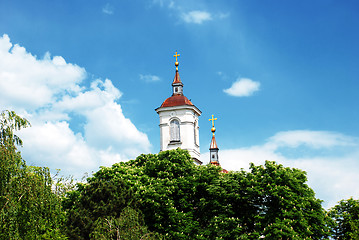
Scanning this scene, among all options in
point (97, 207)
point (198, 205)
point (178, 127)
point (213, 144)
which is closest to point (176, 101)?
point (178, 127)

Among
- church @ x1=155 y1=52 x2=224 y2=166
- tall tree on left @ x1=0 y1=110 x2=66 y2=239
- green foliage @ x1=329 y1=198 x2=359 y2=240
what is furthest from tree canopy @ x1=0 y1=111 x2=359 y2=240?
church @ x1=155 y1=52 x2=224 y2=166

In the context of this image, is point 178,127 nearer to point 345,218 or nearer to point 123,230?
point 345,218

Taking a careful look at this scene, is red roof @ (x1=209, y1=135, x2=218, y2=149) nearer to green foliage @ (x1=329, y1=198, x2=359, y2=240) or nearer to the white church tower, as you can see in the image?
the white church tower

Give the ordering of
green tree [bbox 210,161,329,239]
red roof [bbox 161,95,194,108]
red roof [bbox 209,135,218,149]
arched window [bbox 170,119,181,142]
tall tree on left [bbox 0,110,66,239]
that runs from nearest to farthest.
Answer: tall tree on left [bbox 0,110,66,239] → green tree [bbox 210,161,329,239] → arched window [bbox 170,119,181,142] → red roof [bbox 161,95,194,108] → red roof [bbox 209,135,218,149]

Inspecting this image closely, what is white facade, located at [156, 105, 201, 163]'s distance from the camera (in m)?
54.2

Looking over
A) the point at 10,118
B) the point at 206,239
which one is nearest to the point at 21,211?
the point at 10,118

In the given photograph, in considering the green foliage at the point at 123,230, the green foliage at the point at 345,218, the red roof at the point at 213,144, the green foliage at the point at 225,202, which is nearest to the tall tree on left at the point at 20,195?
the green foliage at the point at 123,230

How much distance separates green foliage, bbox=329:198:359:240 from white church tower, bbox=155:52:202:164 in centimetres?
2264

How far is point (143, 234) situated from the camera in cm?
2353

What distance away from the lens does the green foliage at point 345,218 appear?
31394 millimetres

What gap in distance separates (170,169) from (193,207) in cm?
334

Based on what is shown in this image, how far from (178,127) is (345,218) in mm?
26215

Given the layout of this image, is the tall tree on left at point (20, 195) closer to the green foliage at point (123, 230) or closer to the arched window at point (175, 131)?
the green foliage at point (123, 230)

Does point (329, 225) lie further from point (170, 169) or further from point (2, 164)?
point (2, 164)
